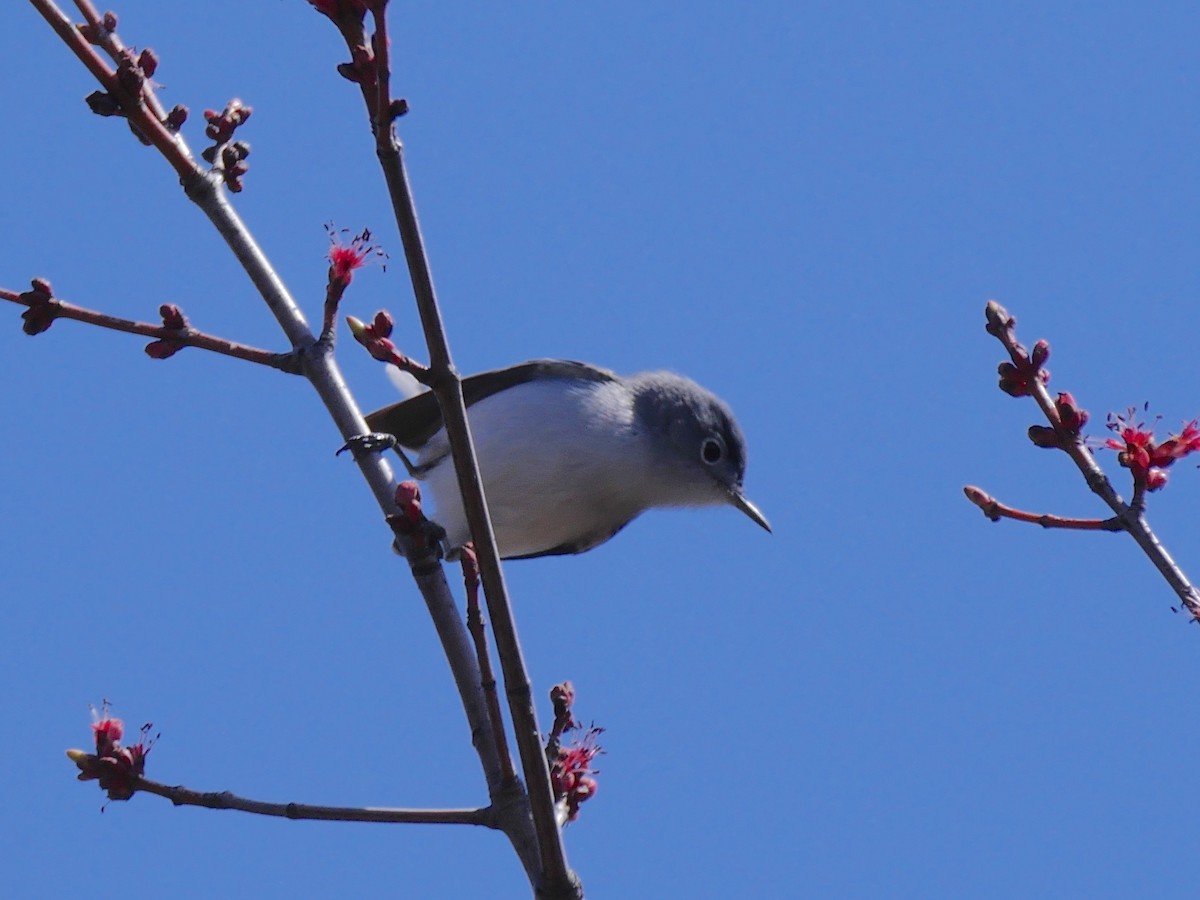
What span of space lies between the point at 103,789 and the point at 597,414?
3.45 metres

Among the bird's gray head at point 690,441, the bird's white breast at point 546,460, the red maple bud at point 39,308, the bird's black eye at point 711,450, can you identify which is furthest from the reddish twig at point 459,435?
the bird's black eye at point 711,450

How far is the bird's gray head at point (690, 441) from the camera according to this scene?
21.2 feet

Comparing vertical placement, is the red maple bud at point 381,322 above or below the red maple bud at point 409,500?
above

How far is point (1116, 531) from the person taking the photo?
235 cm

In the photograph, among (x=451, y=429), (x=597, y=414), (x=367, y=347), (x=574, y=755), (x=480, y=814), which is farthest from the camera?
(x=597, y=414)

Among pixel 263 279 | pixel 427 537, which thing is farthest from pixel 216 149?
pixel 427 537

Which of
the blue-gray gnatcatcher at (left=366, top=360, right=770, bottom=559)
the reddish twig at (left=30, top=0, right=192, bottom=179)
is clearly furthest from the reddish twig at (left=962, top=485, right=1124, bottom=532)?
the blue-gray gnatcatcher at (left=366, top=360, right=770, bottom=559)

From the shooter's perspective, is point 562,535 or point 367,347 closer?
point 367,347

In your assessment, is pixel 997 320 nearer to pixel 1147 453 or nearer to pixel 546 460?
pixel 1147 453

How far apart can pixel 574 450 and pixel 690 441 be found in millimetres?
714

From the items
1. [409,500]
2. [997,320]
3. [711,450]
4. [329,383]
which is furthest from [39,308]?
[711,450]

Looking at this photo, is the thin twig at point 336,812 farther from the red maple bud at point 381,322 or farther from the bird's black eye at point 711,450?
the bird's black eye at point 711,450

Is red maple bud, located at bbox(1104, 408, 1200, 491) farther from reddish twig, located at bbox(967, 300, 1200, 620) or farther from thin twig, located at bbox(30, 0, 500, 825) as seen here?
thin twig, located at bbox(30, 0, 500, 825)

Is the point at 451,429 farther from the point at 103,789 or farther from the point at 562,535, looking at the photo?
the point at 562,535
